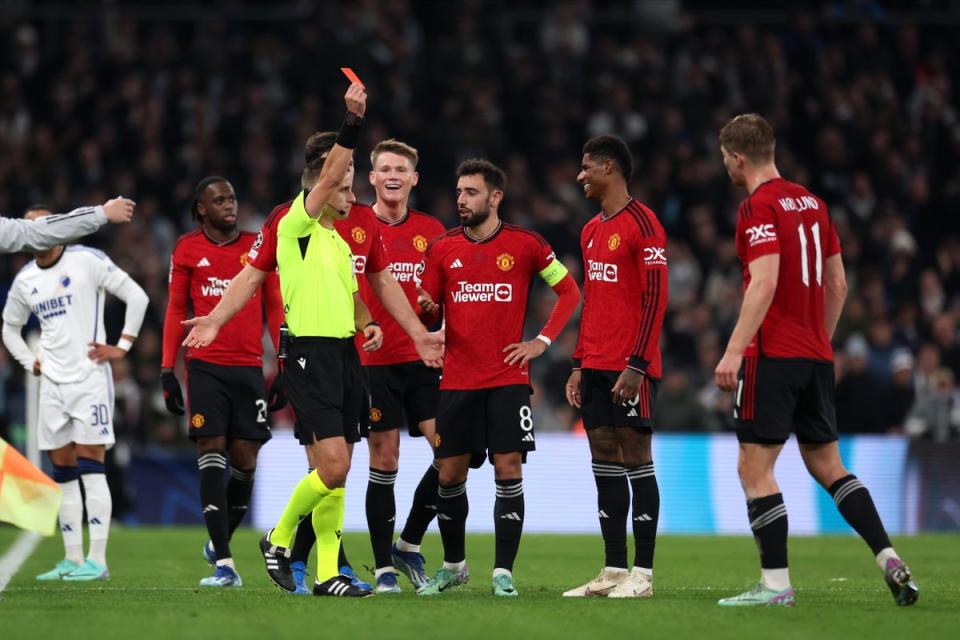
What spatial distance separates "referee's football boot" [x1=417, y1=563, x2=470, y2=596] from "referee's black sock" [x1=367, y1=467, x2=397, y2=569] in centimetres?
34

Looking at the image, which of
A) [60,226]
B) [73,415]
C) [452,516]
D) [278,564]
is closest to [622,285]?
[452,516]

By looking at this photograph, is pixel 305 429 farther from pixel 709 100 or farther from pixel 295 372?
pixel 709 100

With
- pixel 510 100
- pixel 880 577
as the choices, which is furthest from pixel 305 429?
pixel 510 100

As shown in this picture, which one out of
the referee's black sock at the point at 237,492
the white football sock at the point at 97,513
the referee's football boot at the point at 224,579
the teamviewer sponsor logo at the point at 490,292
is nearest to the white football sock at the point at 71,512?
the white football sock at the point at 97,513

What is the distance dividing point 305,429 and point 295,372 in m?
0.34

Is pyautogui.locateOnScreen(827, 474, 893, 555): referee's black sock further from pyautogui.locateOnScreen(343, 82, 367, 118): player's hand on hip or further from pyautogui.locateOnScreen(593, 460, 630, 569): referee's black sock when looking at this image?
pyautogui.locateOnScreen(343, 82, 367, 118): player's hand on hip

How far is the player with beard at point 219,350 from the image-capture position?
10664mm

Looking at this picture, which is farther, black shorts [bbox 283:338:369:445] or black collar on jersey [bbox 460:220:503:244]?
black collar on jersey [bbox 460:220:503:244]

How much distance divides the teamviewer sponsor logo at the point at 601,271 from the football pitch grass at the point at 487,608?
200cm

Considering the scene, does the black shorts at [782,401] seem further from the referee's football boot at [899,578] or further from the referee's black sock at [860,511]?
the referee's football boot at [899,578]

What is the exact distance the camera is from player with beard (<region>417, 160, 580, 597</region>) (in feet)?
30.1

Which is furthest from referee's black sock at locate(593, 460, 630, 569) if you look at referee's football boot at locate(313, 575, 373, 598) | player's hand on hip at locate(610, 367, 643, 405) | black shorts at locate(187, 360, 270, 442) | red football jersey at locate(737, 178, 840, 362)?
black shorts at locate(187, 360, 270, 442)

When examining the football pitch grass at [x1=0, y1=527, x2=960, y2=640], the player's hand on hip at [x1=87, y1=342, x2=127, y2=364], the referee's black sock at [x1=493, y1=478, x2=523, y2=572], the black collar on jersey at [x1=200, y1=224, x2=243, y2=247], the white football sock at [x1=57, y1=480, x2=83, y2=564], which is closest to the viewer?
the football pitch grass at [x1=0, y1=527, x2=960, y2=640]

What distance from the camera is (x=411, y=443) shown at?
56.8 ft
